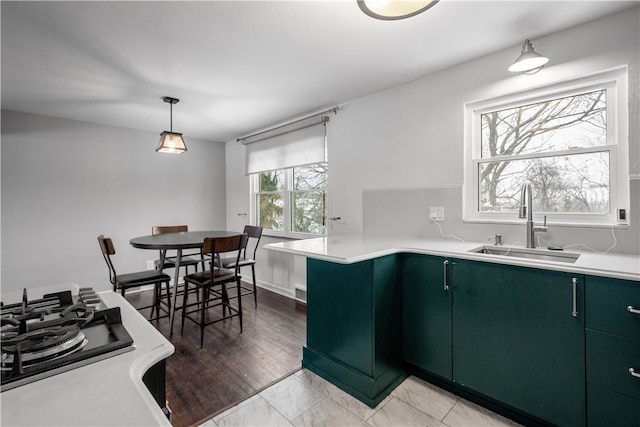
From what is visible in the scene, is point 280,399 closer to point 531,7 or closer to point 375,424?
point 375,424

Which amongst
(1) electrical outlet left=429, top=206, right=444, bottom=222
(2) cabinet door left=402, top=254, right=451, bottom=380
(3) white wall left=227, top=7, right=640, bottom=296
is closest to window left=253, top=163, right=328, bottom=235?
(3) white wall left=227, top=7, right=640, bottom=296

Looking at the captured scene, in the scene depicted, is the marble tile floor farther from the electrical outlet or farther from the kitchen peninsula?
the electrical outlet

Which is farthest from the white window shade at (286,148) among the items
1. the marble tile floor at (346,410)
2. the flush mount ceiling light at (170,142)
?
the marble tile floor at (346,410)

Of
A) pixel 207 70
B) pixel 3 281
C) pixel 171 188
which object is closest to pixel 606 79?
pixel 207 70

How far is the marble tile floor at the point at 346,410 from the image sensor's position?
1.65m

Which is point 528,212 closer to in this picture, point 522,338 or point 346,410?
point 522,338

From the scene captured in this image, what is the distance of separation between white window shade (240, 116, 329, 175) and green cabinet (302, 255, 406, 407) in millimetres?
1759

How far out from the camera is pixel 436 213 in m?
2.48

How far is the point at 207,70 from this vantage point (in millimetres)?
2473

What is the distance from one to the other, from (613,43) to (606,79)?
198mm

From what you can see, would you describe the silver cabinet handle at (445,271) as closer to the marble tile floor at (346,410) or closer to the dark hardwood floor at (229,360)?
the marble tile floor at (346,410)

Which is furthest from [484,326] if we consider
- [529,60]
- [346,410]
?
[529,60]

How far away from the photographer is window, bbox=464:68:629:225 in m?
1.84

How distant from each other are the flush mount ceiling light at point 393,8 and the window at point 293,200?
229 cm
